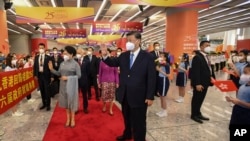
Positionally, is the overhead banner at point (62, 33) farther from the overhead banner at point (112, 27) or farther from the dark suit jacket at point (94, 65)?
the dark suit jacket at point (94, 65)

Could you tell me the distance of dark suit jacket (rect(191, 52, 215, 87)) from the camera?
413 centimetres

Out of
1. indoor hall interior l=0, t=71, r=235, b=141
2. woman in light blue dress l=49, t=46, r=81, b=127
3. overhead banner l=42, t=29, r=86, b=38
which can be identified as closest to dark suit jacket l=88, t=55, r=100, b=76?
indoor hall interior l=0, t=71, r=235, b=141

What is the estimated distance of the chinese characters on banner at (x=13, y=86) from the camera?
3.84 meters

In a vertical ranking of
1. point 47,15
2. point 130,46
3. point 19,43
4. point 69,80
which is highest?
point 47,15

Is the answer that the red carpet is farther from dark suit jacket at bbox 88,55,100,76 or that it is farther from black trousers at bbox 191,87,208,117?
black trousers at bbox 191,87,208,117

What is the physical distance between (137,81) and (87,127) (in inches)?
73.0

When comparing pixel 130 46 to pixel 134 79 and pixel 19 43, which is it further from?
pixel 19 43

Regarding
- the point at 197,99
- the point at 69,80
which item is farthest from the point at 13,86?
the point at 197,99

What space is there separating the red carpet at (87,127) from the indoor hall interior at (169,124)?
6.3 inches

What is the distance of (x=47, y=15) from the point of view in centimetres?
844

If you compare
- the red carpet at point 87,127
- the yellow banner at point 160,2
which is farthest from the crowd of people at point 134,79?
the yellow banner at point 160,2

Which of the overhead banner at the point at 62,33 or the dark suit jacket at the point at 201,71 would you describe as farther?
the overhead banner at the point at 62,33

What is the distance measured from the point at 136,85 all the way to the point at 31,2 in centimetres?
987

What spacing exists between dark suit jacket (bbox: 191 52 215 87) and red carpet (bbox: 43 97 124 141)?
1693mm
